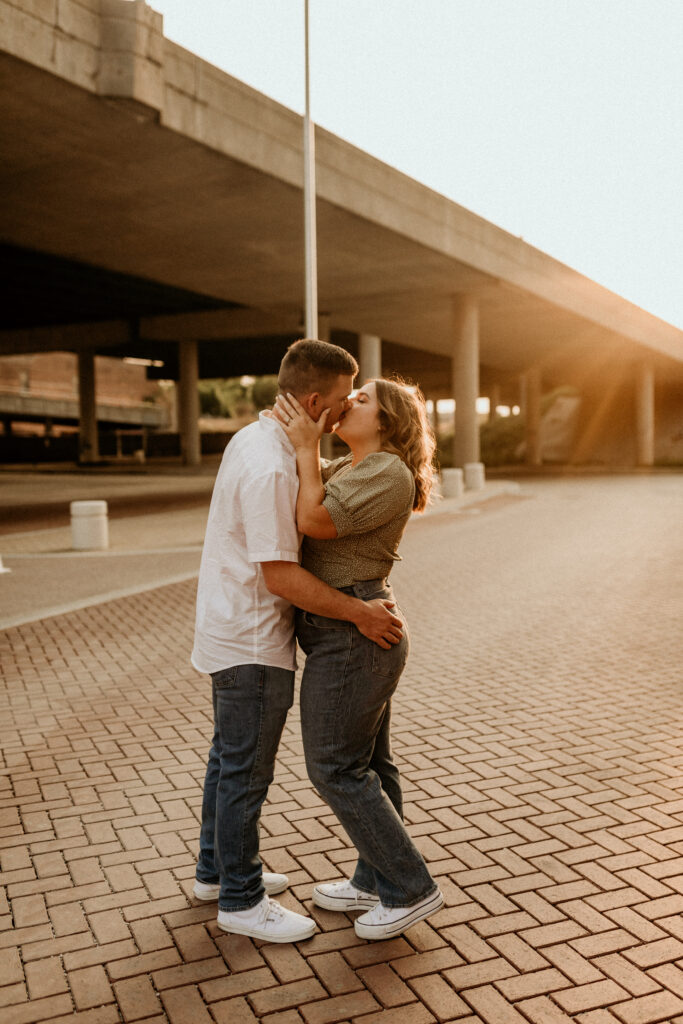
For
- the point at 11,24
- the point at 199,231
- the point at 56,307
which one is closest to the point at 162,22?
the point at 11,24

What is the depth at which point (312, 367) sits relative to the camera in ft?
9.60

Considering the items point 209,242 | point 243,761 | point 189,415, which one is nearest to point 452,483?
point 209,242

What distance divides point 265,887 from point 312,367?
6.35 feet

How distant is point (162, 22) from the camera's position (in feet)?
47.6

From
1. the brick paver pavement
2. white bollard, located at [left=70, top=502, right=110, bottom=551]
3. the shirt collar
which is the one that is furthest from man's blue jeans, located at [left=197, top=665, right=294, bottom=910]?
white bollard, located at [left=70, top=502, right=110, bottom=551]

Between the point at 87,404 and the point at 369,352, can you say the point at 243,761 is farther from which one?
the point at 87,404

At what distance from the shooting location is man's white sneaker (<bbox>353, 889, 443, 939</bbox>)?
318 centimetres

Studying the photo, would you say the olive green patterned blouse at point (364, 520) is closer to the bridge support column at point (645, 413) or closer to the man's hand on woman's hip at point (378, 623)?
the man's hand on woman's hip at point (378, 623)

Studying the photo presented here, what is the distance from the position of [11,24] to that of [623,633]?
10968mm

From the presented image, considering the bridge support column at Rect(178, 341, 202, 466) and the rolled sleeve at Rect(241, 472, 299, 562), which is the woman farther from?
the bridge support column at Rect(178, 341, 202, 466)

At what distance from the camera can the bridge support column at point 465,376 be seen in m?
32.3

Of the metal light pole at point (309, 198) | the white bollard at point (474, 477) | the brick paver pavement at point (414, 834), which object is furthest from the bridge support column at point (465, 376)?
the brick paver pavement at point (414, 834)

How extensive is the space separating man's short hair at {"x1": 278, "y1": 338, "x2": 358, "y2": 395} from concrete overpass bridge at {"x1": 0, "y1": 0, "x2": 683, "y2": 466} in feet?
38.7

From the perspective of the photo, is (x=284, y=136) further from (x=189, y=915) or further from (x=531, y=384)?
(x=531, y=384)
